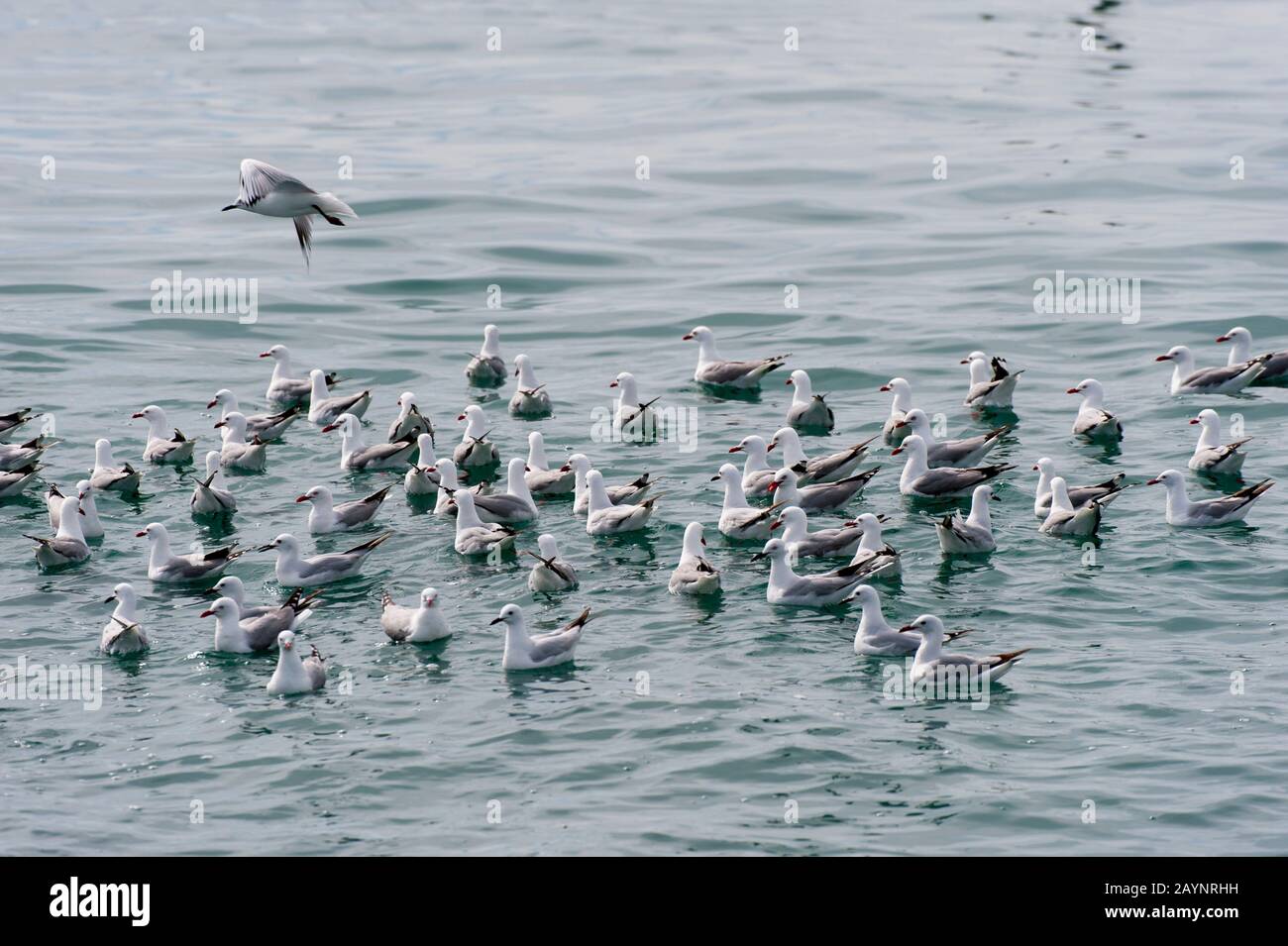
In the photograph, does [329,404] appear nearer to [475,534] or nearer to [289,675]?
[475,534]

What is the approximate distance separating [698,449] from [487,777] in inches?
435

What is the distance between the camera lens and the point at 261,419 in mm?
26703

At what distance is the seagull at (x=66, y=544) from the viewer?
21.8 metres

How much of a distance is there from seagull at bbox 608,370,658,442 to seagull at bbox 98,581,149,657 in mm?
9531

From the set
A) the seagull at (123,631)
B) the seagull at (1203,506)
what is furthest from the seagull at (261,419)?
the seagull at (1203,506)

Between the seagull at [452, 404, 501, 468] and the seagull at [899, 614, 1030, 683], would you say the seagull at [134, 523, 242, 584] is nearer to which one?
the seagull at [452, 404, 501, 468]

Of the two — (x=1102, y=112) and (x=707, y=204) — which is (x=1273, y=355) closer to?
(x=707, y=204)

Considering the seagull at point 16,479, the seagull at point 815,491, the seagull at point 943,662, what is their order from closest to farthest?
1. the seagull at point 943,662
2. the seagull at point 815,491
3. the seagull at point 16,479

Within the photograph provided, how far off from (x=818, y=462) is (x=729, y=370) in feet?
17.4

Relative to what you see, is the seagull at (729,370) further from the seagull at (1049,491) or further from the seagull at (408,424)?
the seagull at (1049,491)

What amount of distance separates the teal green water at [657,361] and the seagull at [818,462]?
0.80 m

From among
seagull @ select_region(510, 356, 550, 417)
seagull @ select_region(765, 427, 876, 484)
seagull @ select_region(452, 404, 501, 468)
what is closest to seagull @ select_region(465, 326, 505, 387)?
seagull @ select_region(510, 356, 550, 417)

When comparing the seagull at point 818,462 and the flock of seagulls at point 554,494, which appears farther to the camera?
the seagull at point 818,462

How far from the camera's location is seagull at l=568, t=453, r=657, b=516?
23.4 meters
